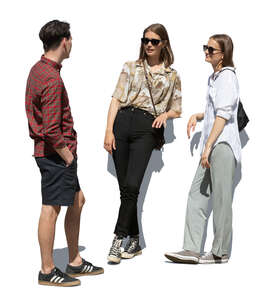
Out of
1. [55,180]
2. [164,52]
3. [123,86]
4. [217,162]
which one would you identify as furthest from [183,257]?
[164,52]

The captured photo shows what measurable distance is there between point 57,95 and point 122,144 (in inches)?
53.0

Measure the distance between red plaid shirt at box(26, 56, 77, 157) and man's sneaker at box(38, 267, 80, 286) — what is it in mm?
992

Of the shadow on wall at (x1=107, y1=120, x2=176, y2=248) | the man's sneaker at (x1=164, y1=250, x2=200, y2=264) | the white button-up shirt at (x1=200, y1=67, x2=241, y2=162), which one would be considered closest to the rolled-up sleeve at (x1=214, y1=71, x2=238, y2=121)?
the white button-up shirt at (x1=200, y1=67, x2=241, y2=162)

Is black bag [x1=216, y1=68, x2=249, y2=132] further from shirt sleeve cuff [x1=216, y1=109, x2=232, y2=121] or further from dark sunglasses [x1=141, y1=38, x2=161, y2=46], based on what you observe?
dark sunglasses [x1=141, y1=38, x2=161, y2=46]

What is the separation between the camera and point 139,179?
655 cm

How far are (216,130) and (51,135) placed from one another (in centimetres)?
161

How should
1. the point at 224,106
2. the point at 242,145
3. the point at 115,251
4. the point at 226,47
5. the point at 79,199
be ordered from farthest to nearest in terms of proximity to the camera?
1. the point at 242,145
2. the point at 115,251
3. the point at 226,47
4. the point at 224,106
5. the point at 79,199

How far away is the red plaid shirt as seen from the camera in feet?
17.5

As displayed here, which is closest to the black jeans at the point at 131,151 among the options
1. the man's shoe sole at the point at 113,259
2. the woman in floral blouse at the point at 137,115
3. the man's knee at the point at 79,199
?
the woman in floral blouse at the point at 137,115

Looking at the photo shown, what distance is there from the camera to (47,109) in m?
5.34

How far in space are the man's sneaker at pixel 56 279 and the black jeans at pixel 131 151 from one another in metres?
0.91

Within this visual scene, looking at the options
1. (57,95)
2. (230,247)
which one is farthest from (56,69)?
(230,247)

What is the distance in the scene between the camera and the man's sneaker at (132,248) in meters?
6.71

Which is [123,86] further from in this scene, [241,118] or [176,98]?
[241,118]
